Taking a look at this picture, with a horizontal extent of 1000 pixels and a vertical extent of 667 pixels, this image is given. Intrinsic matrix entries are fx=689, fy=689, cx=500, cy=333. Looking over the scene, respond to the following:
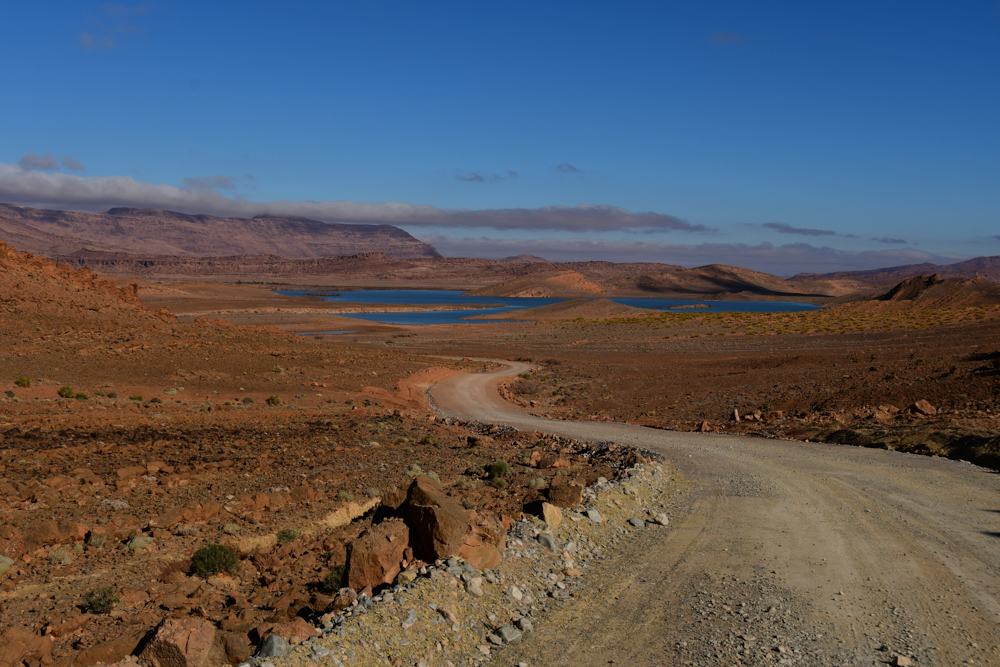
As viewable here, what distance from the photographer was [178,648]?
6.45 meters

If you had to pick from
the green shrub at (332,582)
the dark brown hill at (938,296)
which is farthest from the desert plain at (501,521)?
the dark brown hill at (938,296)

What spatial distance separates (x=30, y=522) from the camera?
35.5ft

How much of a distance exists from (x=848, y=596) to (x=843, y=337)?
66.0m

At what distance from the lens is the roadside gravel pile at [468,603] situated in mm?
7066

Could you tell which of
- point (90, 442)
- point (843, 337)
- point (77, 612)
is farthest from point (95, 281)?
point (843, 337)

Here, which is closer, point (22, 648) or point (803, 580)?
point (22, 648)

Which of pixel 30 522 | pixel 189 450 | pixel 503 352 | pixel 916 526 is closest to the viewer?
pixel 30 522

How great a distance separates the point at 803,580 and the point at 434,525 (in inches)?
207

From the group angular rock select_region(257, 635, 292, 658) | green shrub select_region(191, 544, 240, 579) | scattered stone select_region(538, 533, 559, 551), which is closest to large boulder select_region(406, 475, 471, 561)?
scattered stone select_region(538, 533, 559, 551)

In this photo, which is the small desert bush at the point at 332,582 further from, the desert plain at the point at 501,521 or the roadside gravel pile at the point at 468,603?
A: the roadside gravel pile at the point at 468,603

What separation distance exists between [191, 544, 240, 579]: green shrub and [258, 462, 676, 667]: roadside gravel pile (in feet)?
7.45

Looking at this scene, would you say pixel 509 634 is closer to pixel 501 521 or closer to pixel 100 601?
pixel 501 521

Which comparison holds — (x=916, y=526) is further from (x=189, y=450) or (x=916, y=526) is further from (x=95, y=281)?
(x=95, y=281)

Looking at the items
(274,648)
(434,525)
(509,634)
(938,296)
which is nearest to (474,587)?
(509,634)
